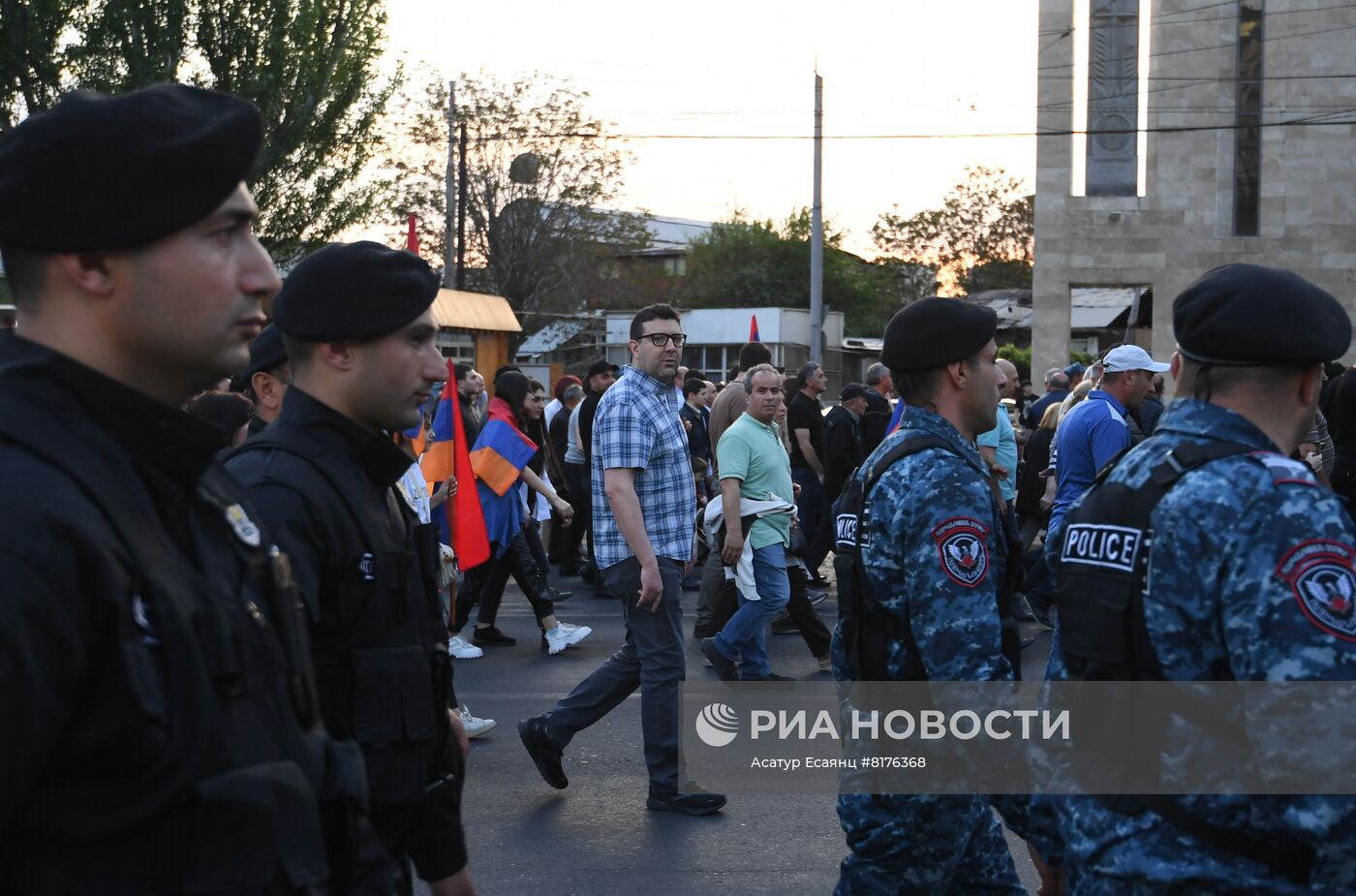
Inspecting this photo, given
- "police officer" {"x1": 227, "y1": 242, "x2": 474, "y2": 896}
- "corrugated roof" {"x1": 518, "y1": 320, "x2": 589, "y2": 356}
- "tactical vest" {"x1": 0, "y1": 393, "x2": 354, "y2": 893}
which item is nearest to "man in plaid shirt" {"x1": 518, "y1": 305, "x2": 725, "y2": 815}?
"police officer" {"x1": 227, "y1": 242, "x2": 474, "y2": 896}

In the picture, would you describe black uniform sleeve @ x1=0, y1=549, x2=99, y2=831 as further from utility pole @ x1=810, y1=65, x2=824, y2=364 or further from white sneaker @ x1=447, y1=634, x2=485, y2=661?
utility pole @ x1=810, y1=65, x2=824, y2=364

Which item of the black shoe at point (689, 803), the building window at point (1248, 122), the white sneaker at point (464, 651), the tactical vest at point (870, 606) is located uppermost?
the building window at point (1248, 122)

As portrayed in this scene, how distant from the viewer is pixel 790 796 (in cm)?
623

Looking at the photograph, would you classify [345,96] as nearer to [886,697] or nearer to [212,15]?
[212,15]

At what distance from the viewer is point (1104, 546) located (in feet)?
8.20

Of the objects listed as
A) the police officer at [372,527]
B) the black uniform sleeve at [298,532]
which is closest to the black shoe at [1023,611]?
the police officer at [372,527]

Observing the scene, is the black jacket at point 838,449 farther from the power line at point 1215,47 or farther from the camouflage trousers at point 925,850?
the power line at point 1215,47

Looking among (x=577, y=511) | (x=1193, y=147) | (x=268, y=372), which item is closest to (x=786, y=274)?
(x=1193, y=147)

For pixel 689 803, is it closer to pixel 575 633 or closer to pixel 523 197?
pixel 575 633

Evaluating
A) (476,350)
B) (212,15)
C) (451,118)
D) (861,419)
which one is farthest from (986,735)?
(451,118)

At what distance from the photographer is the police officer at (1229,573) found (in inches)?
85.8

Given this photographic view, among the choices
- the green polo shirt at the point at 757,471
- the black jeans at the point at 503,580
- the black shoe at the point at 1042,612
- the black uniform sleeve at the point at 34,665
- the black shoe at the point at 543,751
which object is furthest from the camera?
the black shoe at the point at 1042,612

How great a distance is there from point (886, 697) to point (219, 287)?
7.55ft

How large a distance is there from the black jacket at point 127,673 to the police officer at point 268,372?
197 centimetres
